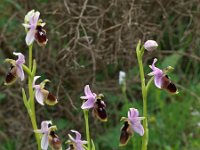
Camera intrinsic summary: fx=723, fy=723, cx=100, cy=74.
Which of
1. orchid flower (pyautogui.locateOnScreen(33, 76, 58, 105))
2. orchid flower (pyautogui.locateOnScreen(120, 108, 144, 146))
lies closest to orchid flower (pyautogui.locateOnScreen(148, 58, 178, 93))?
orchid flower (pyautogui.locateOnScreen(120, 108, 144, 146))

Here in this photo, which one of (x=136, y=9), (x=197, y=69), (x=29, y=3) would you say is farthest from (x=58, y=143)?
(x=197, y=69)

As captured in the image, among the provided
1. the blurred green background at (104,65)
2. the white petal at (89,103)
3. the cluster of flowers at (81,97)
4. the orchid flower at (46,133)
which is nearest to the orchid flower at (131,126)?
the cluster of flowers at (81,97)

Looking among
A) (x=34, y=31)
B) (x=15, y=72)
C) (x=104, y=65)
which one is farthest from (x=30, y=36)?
(x=104, y=65)

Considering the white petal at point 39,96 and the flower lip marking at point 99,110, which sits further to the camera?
the white petal at point 39,96

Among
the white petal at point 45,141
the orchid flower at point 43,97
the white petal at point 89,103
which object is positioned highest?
the orchid flower at point 43,97

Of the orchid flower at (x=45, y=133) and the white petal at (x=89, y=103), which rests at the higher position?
the white petal at (x=89, y=103)

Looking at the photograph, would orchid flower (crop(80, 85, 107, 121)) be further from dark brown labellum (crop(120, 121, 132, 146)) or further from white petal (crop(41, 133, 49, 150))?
white petal (crop(41, 133, 49, 150))

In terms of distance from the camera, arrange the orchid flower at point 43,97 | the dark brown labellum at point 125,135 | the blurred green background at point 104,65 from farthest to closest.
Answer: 1. the blurred green background at point 104,65
2. the orchid flower at point 43,97
3. the dark brown labellum at point 125,135

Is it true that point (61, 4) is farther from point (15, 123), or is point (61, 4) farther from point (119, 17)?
point (15, 123)

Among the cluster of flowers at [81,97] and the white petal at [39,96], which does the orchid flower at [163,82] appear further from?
the white petal at [39,96]
